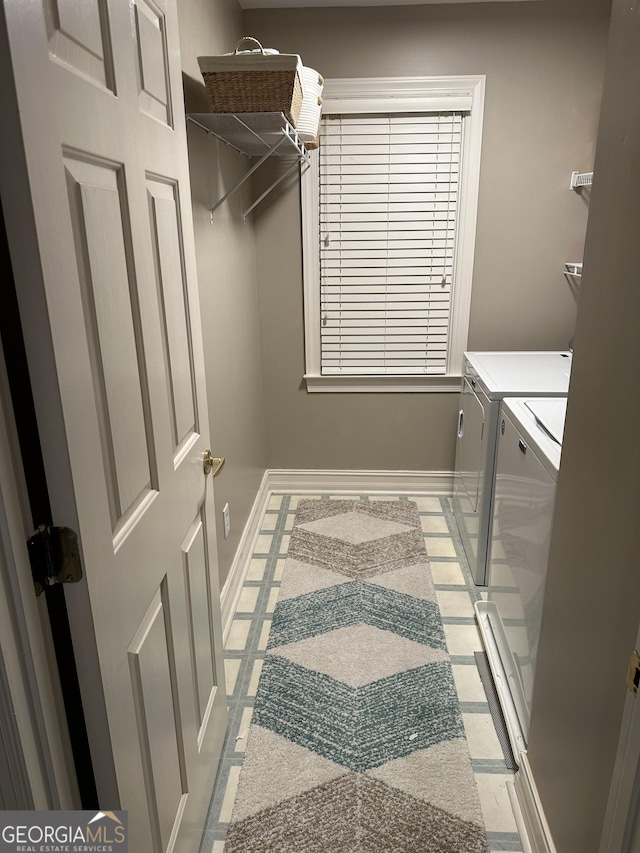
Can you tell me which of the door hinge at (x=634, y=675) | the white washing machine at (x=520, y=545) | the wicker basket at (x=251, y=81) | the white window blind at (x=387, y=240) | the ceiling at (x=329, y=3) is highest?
the ceiling at (x=329, y=3)

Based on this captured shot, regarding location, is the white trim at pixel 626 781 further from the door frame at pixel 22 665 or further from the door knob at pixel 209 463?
the door knob at pixel 209 463

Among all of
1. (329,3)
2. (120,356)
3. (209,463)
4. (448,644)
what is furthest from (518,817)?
(329,3)

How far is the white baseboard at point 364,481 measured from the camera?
3564 mm

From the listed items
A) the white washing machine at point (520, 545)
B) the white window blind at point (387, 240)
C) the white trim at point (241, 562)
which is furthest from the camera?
the white window blind at point (387, 240)

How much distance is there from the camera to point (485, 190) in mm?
3049

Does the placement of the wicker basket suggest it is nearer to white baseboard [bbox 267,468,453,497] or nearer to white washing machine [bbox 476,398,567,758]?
white washing machine [bbox 476,398,567,758]

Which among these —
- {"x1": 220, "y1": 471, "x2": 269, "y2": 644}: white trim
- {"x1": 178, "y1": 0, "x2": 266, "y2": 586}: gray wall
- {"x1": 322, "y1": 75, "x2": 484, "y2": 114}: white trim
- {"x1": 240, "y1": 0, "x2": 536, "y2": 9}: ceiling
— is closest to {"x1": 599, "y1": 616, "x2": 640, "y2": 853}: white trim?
{"x1": 220, "y1": 471, "x2": 269, "y2": 644}: white trim

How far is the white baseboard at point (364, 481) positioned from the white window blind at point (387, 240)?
2.05 ft

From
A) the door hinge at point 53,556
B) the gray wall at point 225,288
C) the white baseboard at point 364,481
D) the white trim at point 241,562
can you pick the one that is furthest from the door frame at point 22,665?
the white baseboard at point 364,481

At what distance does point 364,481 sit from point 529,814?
2168mm

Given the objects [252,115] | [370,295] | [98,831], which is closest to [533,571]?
[98,831]

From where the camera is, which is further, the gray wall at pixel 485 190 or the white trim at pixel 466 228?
the white trim at pixel 466 228

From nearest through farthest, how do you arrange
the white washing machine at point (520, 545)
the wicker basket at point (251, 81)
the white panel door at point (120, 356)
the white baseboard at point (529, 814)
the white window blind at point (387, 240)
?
the white panel door at point (120, 356) → the white baseboard at point (529, 814) → the white washing machine at point (520, 545) → the wicker basket at point (251, 81) → the white window blind at point (387, 240)

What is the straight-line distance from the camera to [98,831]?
0.99 metres
